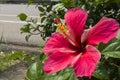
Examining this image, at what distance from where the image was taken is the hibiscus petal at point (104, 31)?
87 centimetres

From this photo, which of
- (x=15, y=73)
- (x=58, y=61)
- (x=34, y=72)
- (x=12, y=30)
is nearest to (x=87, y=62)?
(x=58, y=61)

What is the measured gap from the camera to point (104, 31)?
89cm

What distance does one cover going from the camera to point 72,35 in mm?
952

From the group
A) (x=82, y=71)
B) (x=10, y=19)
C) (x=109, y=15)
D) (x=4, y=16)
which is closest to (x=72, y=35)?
(x=82, y=71)

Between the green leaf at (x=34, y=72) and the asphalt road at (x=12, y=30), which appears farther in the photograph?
the asphalt road at (x=12, y=30)

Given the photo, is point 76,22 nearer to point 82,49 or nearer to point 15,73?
point 82,49

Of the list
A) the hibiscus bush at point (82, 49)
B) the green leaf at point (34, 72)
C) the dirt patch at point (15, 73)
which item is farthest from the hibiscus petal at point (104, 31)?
the dirt patch at point (15, 73)

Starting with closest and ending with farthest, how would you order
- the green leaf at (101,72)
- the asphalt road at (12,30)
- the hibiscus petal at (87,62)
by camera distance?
1. the hibiscus petal at (87,62)
2. the green leaf at (101,72)
3. the asphalt road at (12,30)

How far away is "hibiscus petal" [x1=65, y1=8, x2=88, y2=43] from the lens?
3.06ft

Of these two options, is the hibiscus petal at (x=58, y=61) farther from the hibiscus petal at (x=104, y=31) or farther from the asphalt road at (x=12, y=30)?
the asphalt road at (x=12, y=30)

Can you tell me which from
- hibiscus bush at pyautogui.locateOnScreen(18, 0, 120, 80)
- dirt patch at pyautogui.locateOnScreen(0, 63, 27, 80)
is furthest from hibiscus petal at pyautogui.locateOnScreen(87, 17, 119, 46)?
dirt patch at pyautogui.locateOnScreen(0, 63, 27, 80)

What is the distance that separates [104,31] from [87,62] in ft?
0.34

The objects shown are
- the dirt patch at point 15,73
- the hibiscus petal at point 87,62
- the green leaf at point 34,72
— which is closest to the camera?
the hibiscus petal at point 87,62

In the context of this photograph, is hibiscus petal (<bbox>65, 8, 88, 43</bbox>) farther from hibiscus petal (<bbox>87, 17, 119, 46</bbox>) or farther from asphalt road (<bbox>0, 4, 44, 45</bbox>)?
asphalt road (<bbox>0, 4, 44, 45</bbox>)
